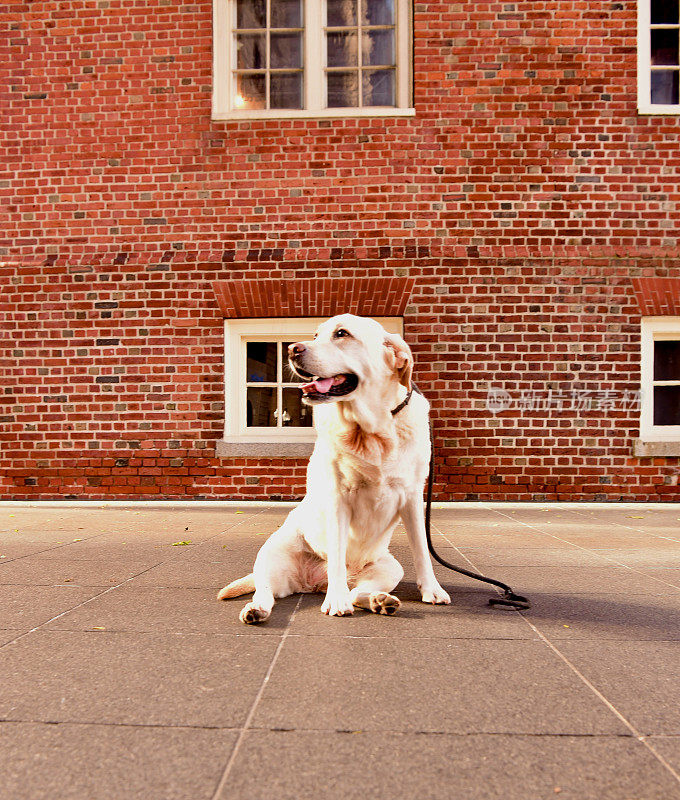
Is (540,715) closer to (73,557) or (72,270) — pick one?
(73,557)

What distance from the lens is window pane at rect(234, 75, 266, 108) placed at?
26.1ft

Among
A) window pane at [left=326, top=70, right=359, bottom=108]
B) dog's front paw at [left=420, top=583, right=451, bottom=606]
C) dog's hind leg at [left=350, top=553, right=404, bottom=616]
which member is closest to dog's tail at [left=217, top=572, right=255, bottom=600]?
dog's hind leg at [left=350, top=553, right=404, bottom=616]

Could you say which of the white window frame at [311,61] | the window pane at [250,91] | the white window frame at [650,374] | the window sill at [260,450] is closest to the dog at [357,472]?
the window sill at [260,450]

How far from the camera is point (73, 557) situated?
445 centimetres

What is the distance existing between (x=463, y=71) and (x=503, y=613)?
659 cm

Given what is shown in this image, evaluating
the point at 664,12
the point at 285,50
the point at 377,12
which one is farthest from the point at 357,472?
the point at 664,12

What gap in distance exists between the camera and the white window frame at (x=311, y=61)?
7.78m

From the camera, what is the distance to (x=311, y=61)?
25.7 ft

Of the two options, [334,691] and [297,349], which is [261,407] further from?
[334,691]

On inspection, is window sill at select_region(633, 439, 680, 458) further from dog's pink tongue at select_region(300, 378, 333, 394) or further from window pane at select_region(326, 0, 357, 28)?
window pane at select_region(326, 0, 357, 28)

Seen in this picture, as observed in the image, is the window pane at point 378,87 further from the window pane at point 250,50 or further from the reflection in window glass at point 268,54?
the window pane at point 250,50

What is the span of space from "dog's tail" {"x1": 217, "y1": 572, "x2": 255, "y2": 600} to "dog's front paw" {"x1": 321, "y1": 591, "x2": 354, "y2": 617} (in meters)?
0.45

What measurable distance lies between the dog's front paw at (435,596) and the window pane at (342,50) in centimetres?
673

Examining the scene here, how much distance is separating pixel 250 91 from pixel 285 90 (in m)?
0.41
